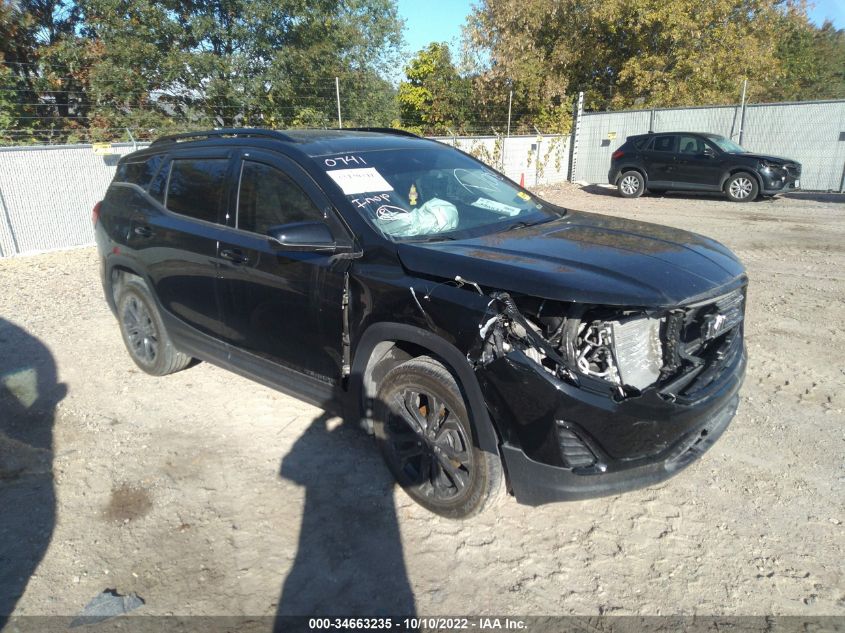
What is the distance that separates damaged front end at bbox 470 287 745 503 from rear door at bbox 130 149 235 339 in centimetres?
221

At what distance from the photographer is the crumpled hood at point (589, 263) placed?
252 centimetres

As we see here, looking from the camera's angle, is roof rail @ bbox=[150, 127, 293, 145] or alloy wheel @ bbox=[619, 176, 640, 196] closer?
roof rail @ bbox=[150, 127, 293, 145]

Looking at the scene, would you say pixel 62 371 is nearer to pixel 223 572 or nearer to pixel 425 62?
pixel 223 572

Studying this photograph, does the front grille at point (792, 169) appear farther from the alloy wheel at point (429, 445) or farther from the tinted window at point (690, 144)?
the alloy wheel at point (429, 445)

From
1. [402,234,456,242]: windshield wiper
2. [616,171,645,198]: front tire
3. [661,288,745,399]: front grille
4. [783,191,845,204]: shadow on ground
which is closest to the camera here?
[661,288,745,399]: front grille

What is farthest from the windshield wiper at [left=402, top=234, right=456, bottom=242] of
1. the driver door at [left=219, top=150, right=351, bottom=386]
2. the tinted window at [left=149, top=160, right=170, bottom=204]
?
the tinted window at [left=149, top=160, right=170, bottom=204]

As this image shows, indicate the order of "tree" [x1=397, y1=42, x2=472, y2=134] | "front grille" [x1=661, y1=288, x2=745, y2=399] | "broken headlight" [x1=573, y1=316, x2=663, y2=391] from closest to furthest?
"broken headlight" [x1=573, y1=316, x2=663, y2=391] < "front grille" [x1=661, y1=288, x2=745, y2=399] < "tree" [x1=397, y1=42, x2=472, y2=134]

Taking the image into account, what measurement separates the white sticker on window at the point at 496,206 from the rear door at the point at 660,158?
41.9 ft

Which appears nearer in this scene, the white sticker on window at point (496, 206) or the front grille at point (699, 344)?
the front grille at point (699, 344)

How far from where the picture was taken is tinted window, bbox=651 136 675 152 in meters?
15.0

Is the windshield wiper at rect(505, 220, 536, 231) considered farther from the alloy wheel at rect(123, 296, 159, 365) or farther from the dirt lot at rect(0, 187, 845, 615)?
the alloy wheel at rect(123, 296, 159, 365)

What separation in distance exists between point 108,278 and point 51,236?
6.18 metres

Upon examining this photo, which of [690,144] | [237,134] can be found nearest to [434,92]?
[690,144]

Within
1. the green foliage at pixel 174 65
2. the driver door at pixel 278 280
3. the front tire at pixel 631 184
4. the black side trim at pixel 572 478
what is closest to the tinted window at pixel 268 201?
the driver door at pixel 278 280
